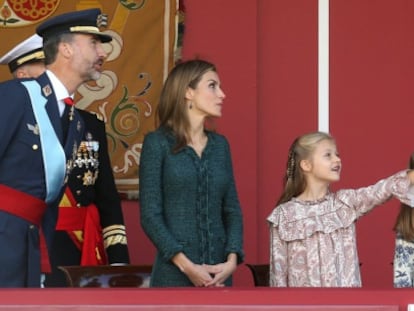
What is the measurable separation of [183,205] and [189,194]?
5cm

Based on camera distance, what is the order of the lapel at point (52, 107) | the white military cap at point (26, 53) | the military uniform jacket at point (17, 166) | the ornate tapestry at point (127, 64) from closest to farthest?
1. the military uniform jacket at point (17, 166)
2. the lapel at point (52, 107)
3. the white military cap at point (26, 53)
4. the ornate tapestry at point (127, 64)

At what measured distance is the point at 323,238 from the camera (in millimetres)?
5625

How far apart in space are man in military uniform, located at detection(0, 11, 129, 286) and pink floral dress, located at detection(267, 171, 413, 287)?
65 centimetres

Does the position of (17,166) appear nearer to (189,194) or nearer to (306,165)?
(189,194)

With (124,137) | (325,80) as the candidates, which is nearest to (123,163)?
(124,137)

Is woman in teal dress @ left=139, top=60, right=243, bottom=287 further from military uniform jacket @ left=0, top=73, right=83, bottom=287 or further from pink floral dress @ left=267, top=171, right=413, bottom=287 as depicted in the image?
military uniform jacket @ left=0, top=73, right=83, bottom=287

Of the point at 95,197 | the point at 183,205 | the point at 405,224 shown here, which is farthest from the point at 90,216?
the point at 405,224

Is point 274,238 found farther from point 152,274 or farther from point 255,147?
point 255,147

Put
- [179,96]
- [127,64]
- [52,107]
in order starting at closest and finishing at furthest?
1. [52,107]
2. [179,96]
3. [127,64]

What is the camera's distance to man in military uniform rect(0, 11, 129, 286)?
19.1 feet

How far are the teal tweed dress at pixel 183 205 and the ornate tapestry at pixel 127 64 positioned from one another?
1.50 metres

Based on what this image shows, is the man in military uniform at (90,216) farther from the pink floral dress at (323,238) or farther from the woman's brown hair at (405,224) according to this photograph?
the woman's brown hair at (405,224)

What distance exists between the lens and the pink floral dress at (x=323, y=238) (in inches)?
220

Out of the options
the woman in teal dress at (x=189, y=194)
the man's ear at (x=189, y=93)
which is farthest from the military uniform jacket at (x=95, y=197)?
the man's ear at (x=189, y=93)
